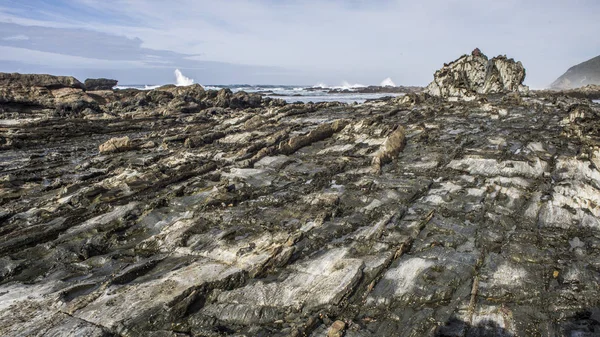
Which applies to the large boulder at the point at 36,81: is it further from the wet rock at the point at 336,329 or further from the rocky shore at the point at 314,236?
the wet rock at the point at 336,329

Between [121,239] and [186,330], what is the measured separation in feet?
19.3

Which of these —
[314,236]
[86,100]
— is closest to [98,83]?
[86,100]

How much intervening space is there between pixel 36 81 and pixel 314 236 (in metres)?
64.7

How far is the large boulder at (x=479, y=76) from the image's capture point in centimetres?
4903

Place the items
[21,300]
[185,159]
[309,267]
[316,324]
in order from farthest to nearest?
[185,159] < [309,267] < [21,300] < [316,324]

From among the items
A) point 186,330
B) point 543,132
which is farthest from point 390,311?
point 543,132

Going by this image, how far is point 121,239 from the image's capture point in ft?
41.7

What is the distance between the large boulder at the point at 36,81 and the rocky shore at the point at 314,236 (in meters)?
41.1

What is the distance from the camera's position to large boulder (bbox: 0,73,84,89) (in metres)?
56.2

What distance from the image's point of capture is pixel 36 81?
58.3 metres

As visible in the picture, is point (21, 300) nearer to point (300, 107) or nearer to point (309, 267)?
point (309, 267)

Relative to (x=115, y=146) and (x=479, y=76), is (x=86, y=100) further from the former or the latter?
(x=479, y=76)

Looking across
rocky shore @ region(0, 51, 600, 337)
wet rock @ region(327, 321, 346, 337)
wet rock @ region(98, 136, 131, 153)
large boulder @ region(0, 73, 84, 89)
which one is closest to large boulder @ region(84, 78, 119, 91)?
large boulder @ region(0, 73, 84, 89)

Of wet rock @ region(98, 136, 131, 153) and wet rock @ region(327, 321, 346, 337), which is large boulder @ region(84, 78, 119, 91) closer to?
wet rock @ region(98, 136, 131, 153)
